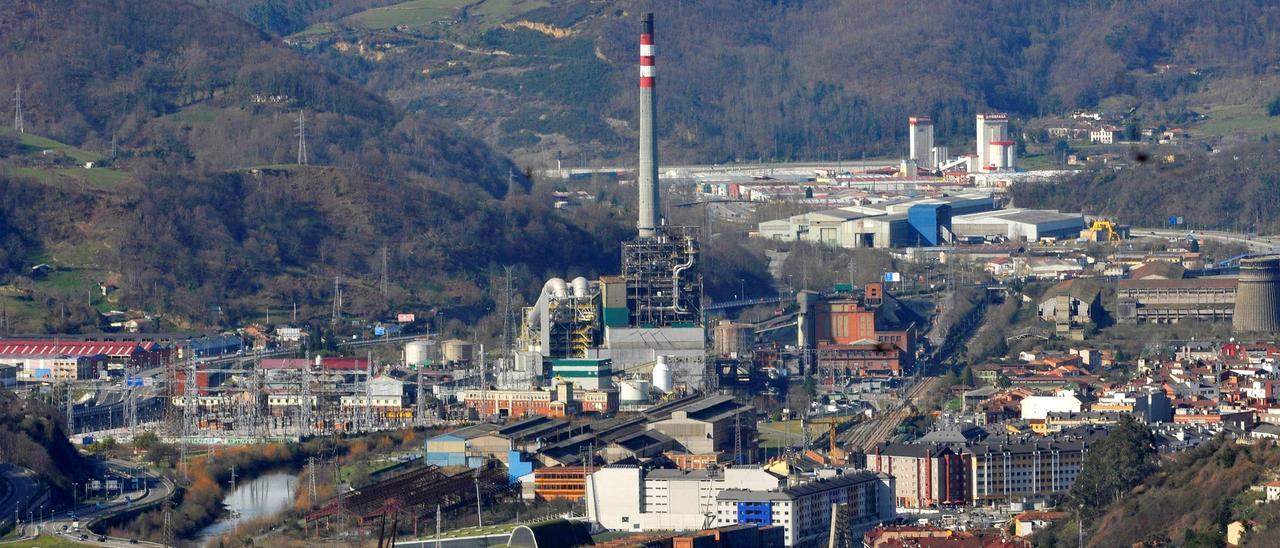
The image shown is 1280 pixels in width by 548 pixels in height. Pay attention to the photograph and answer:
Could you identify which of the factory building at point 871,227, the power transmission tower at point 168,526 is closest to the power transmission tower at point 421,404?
the power transmission tower at point 168,526

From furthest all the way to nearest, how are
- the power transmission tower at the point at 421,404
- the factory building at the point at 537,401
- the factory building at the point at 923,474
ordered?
the factory building at the point at 537,401 → the power transmission tower at the point at 421,404 → the factory building at the point at 923,474

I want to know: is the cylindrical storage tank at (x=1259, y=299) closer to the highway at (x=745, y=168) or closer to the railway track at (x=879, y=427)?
the railway track at (x=879, y=427)

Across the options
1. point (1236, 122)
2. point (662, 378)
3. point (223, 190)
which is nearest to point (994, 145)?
point (1236, 122)

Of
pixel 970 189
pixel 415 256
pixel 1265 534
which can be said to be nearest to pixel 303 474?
pixel 1265 534

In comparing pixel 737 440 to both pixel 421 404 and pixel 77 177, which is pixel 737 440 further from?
pixel 77 177

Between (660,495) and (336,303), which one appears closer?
(660,495)

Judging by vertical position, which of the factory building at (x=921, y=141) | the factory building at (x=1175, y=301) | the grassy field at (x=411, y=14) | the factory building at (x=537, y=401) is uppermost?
the grassy field at (x=411, y=14)
